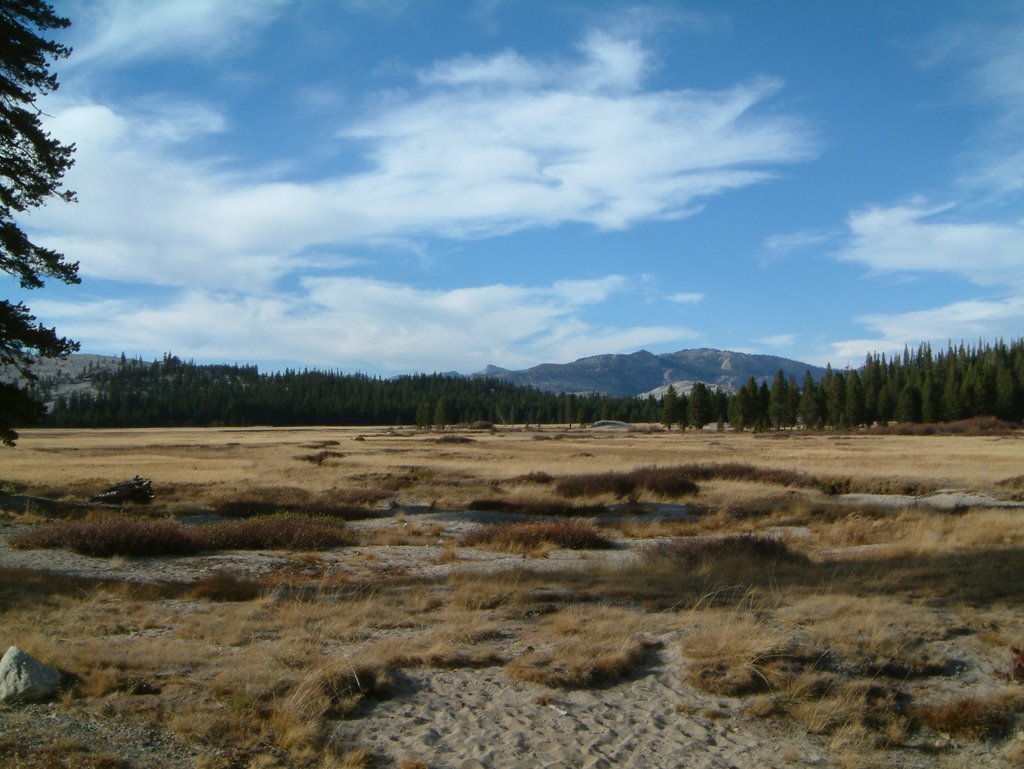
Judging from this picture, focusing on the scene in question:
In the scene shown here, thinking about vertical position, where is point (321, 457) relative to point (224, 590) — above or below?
below

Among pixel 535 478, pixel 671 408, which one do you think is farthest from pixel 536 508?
Result: pixel 671 408

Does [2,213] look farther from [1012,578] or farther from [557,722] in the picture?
[1012,578]

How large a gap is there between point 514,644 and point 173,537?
465 inches

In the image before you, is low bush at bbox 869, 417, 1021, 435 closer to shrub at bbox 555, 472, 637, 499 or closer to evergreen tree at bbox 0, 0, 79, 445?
shrub at bbox 555, 472, 637, 499

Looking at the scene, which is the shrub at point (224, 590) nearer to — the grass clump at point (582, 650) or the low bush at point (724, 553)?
the grass clump at point (582, 650)

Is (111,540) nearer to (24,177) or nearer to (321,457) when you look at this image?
(24,177)

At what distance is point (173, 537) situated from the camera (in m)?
17.7

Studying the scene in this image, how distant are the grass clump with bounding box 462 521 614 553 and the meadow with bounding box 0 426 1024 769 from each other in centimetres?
9

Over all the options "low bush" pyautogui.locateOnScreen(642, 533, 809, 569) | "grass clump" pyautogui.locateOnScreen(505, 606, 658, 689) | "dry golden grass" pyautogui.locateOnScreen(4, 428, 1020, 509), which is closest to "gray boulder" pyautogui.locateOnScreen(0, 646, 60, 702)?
"grass clump" pyautogui.locateOnScreen(505, 606, 658, 689)

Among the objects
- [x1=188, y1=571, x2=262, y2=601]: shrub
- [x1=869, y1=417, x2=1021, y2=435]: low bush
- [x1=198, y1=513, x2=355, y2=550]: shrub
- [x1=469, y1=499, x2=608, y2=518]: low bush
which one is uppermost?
[x1=869, y1=417, x2=1021, y2=435]: low bush

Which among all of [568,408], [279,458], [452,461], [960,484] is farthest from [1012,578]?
[568,408]

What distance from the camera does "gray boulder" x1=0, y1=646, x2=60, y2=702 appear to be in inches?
268

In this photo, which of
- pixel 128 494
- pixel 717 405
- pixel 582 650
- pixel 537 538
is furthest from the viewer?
pixel 717 405

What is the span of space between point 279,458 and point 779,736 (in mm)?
52981
